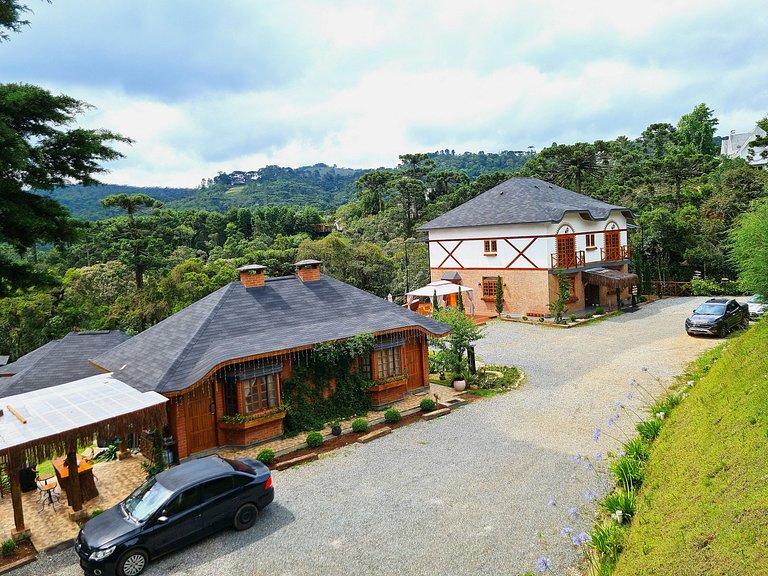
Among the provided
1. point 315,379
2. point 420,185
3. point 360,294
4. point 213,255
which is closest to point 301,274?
point 360,294

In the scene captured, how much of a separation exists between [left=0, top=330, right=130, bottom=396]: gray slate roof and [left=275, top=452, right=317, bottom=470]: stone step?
1004 cm

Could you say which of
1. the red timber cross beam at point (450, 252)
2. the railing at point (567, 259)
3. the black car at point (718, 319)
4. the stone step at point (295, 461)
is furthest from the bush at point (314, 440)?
the red timber cross beam at point (450, 252)

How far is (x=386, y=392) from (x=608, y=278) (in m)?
20.4

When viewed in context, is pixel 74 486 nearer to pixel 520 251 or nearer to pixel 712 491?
pixel 712 491

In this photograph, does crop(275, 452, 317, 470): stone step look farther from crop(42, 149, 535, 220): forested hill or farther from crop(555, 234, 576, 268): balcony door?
crop(42, 149, 535, 220): forested hill

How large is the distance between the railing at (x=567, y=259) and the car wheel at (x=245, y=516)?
24.6 metres

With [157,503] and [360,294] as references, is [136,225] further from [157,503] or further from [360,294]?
[157,503]

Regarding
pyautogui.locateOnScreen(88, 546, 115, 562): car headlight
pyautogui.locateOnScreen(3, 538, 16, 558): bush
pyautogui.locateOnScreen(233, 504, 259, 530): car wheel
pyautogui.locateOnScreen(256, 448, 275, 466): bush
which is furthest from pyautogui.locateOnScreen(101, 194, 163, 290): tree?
pyautogui.locateOnScreen(88, 546, 115, 562): car headlight

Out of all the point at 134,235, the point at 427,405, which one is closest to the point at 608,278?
the point at 427,405

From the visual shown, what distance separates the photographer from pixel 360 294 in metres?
17.3

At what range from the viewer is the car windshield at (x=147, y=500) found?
26.8 ft

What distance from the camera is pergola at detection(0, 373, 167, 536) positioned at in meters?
8.72

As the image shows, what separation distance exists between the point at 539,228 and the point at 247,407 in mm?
22336

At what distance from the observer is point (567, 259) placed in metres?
30.2
